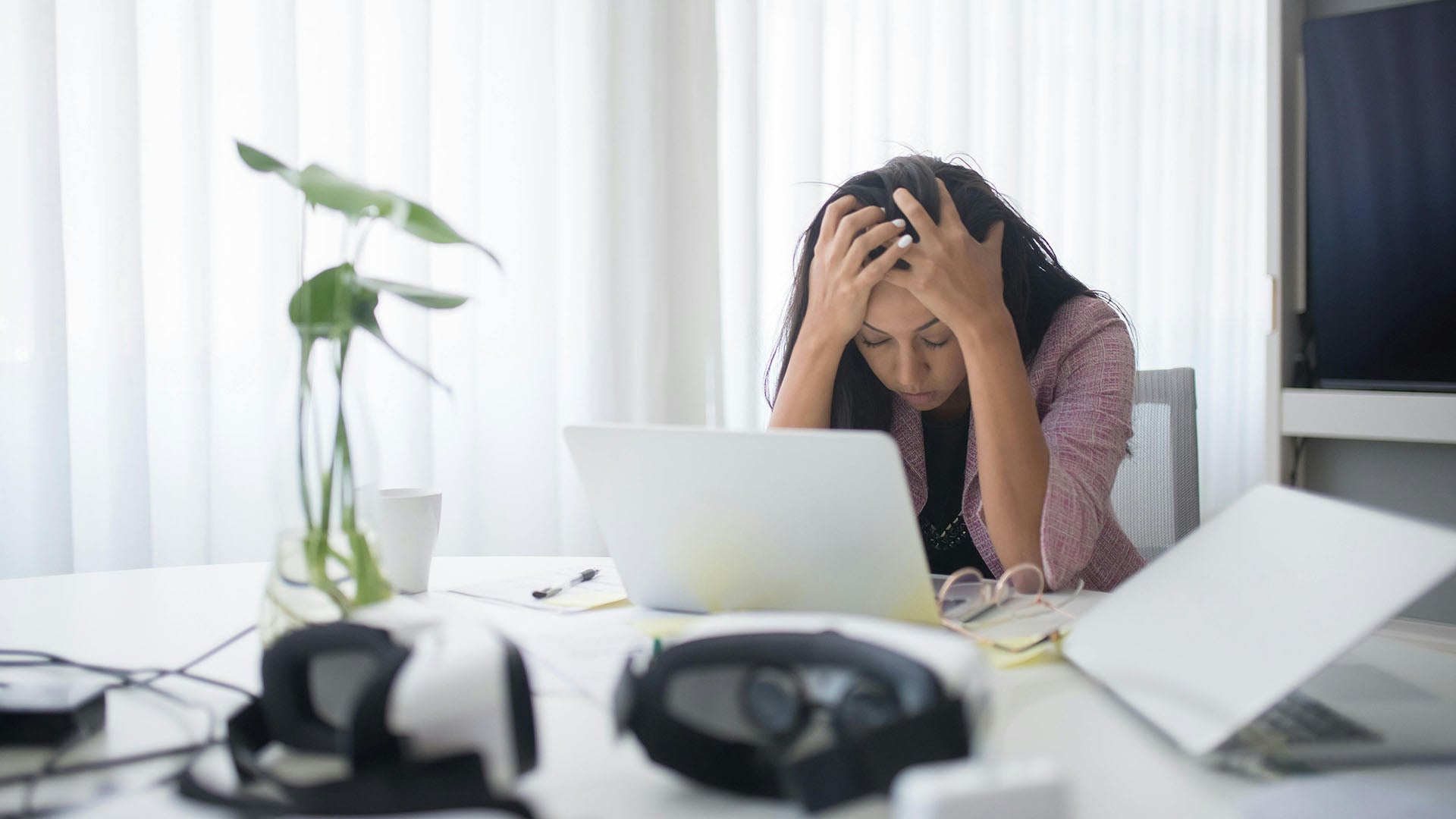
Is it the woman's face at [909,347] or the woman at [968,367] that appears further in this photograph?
the woman's face at [909,347]

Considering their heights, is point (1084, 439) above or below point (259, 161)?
below

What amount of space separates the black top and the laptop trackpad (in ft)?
1.85

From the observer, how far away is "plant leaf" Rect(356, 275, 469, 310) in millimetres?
→ 671

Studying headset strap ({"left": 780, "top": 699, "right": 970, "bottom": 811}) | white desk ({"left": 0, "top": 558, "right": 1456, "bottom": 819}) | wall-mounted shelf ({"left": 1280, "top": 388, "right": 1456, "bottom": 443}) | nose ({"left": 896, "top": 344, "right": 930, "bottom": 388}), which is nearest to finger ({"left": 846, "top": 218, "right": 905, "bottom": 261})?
nose ({"left": 896, "top": 344, "right": 930, "bottom": 388})

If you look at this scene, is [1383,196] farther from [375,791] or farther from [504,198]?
[375,791]

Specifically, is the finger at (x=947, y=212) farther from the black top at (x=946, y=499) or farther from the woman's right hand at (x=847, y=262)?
the black top at (x=946, y=499)

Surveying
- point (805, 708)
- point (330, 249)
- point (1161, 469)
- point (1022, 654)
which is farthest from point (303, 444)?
point (330, 249)

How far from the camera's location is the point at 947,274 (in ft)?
3.86

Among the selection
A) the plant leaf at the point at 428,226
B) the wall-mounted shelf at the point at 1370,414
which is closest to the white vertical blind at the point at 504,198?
the plant leaf at the point at 428,226

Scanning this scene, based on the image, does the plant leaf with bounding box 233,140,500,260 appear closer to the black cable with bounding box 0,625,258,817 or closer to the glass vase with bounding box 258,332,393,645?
the glass vase with bounding box 258,332,393,645

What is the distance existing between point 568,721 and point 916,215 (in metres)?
0.81

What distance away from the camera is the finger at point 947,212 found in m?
1.24

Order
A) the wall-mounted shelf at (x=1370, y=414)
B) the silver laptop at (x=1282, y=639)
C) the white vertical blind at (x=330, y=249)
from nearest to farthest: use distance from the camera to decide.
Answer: the silver laptop at (x=1282, y=639), the white vertical blind at (x=330, y=249), the wall-mounted shelf at (x=1370, y=414)

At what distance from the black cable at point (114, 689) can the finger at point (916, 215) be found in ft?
2.77
